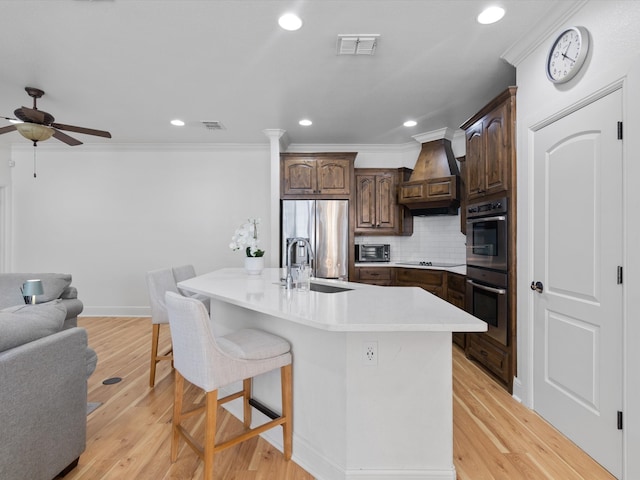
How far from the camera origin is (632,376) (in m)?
1.64

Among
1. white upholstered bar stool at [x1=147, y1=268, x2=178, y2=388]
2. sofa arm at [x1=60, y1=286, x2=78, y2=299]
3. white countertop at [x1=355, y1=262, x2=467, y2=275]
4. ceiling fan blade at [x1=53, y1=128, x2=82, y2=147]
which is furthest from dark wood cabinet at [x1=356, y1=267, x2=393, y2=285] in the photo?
ceiling fan blade at [x1=53, y1=128, x2=82, y2=147]

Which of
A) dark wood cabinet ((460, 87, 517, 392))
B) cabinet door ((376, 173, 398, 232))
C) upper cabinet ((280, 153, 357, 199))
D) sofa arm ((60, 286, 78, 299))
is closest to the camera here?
dark wood cabinet ((460, 87, 517, 392))

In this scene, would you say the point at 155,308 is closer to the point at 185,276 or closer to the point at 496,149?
the point at 185,276

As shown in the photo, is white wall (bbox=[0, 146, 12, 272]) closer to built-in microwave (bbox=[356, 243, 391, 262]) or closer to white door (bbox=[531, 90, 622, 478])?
built-in microwave (bbox=[356, 243, 391, 262])

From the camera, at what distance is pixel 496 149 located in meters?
2.79

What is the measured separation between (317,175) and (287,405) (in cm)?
335

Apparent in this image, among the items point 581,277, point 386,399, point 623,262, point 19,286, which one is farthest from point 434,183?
point 19,286

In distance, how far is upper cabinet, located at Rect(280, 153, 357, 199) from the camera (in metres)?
4.62

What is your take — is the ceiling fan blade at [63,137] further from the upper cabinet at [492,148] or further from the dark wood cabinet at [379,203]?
the upper cabinet at [492,148]

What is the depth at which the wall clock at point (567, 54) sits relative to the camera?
1.93m

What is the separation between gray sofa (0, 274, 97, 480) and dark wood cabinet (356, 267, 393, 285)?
3430 millimetres

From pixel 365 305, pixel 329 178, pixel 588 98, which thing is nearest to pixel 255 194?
pixel 329 178

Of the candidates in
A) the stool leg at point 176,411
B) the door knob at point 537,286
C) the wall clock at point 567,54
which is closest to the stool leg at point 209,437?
the stool leg at point 176,411

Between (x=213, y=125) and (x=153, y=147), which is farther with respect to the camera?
(x=153, y=147)
